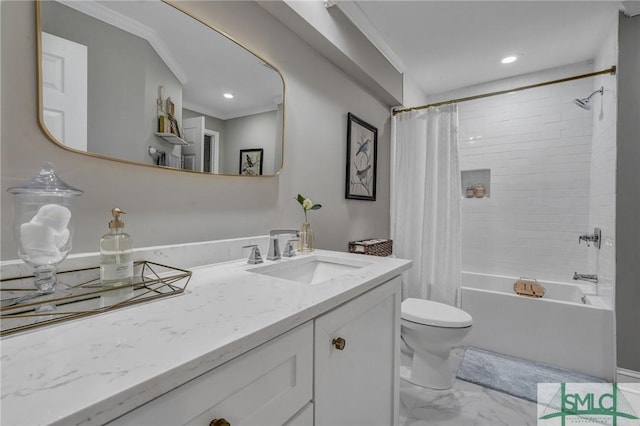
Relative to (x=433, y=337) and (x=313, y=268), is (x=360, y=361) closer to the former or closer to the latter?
(x=313, y=268)

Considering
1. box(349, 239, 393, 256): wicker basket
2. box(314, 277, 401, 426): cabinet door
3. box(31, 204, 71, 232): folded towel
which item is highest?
box(31, 204, 71, 232): folded towel

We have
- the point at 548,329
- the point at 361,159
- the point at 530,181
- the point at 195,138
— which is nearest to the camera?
the point at 195,138

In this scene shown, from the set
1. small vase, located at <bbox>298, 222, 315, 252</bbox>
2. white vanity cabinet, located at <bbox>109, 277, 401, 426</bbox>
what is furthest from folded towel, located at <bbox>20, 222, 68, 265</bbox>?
small vase, located at <bbox>298, 222, 315, 252</bbox>

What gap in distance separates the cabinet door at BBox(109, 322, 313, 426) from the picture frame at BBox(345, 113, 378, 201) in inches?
61.5

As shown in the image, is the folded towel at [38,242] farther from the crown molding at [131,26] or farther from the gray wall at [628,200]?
the gray wall at [628,200]

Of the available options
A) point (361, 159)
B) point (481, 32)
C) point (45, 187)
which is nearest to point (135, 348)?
point (45, 187)

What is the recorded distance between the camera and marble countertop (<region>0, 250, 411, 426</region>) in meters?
0.36

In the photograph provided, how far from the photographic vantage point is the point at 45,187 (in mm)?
709

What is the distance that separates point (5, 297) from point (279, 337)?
2.15ft

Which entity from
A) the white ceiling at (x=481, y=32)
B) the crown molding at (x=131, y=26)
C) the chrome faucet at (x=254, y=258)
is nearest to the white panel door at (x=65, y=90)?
the crown molding at (x=131, y=26)

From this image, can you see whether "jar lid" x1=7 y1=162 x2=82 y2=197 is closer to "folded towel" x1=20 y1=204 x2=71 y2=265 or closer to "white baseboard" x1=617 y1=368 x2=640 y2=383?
"folded towel" x1=20 y1=204 x2=71 y2=265

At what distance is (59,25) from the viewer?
0.80 m

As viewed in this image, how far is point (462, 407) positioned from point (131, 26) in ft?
7.70

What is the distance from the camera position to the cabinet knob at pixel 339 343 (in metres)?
0.82
